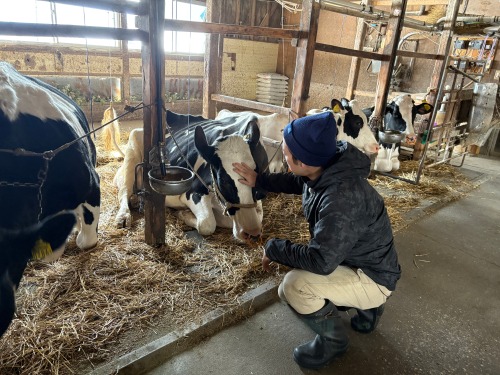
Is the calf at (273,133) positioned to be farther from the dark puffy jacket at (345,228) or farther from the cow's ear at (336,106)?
the dark puffy jacket at (345,228)

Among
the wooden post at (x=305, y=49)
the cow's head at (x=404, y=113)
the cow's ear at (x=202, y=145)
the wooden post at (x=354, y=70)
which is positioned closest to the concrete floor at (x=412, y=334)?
the cow's ear at (x=202, y=145)

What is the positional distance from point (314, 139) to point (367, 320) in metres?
1.24

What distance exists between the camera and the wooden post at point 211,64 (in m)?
4.38

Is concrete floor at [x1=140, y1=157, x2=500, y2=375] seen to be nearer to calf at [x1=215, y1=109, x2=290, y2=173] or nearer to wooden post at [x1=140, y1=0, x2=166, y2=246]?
wooden post at [x1=140, y1=0, x2=166, y2=246]

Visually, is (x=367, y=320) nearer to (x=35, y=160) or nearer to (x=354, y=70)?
(x=35, y=160)

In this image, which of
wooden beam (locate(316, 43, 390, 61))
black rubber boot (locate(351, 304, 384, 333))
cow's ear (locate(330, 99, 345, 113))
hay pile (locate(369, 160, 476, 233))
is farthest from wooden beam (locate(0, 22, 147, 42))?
hay pile (locate(369, 160, 476, 233))

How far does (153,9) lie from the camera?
229 centimetres

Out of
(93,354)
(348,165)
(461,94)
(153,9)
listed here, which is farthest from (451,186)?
(93,354)

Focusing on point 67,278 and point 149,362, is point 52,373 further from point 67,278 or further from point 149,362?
point 67,278

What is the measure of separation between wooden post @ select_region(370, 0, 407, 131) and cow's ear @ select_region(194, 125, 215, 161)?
3279mm

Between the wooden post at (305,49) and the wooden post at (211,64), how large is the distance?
1.14 m

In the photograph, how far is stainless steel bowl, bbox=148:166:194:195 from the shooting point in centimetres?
227

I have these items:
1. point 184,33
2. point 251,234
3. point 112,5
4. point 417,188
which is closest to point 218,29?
point 112,5

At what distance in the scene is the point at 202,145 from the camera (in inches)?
110
